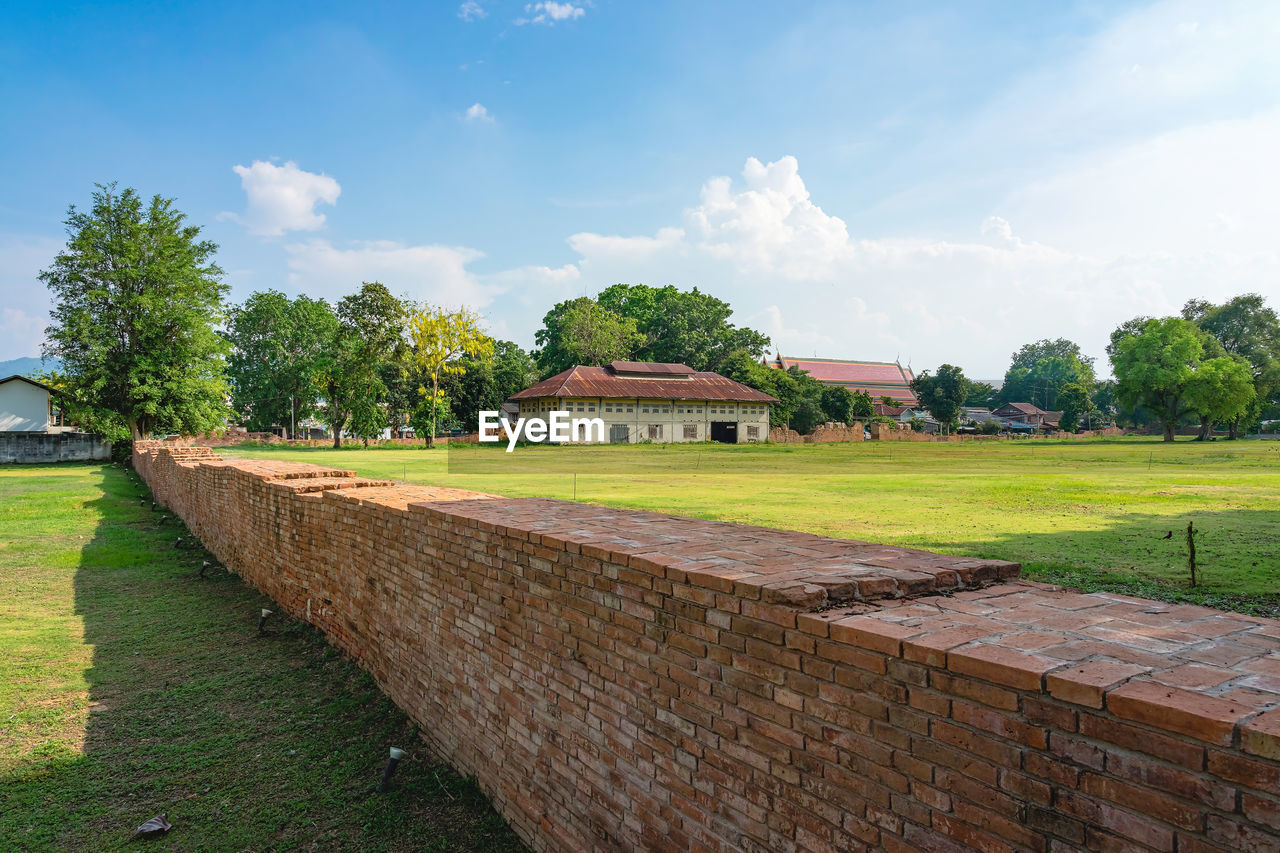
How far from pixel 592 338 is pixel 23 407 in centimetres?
3639

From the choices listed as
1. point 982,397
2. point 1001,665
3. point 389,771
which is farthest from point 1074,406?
point 1001,665

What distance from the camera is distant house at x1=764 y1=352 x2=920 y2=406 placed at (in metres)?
91.6

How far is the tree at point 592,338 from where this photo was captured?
5703cm

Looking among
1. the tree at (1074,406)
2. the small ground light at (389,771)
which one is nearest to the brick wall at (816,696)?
the small ground light at (389,771)

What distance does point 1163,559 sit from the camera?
7.61 meters

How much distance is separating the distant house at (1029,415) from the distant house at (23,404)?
91.1m

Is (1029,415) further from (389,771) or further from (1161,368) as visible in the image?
(389,771)

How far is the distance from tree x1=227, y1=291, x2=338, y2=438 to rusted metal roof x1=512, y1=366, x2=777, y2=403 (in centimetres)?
2287

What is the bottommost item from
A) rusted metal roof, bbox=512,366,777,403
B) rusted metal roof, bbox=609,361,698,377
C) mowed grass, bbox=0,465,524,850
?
mowed grass, bbox=0,465,524,850

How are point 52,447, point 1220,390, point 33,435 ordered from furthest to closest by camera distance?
1. point 1220,390
2. point 52,447
3. point 33,435

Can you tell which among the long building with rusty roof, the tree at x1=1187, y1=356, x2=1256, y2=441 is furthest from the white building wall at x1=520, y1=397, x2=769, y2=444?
the tree at x1=1187, y1=356, x2=1256, y2=441

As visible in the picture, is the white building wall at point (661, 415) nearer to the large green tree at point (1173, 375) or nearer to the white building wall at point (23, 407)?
the large green tree at point (1173, 375)

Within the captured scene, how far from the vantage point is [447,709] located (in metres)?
4.42

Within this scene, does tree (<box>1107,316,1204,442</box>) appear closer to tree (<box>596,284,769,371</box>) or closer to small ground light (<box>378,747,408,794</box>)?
tree (<box>596,284,769,371</box>)
